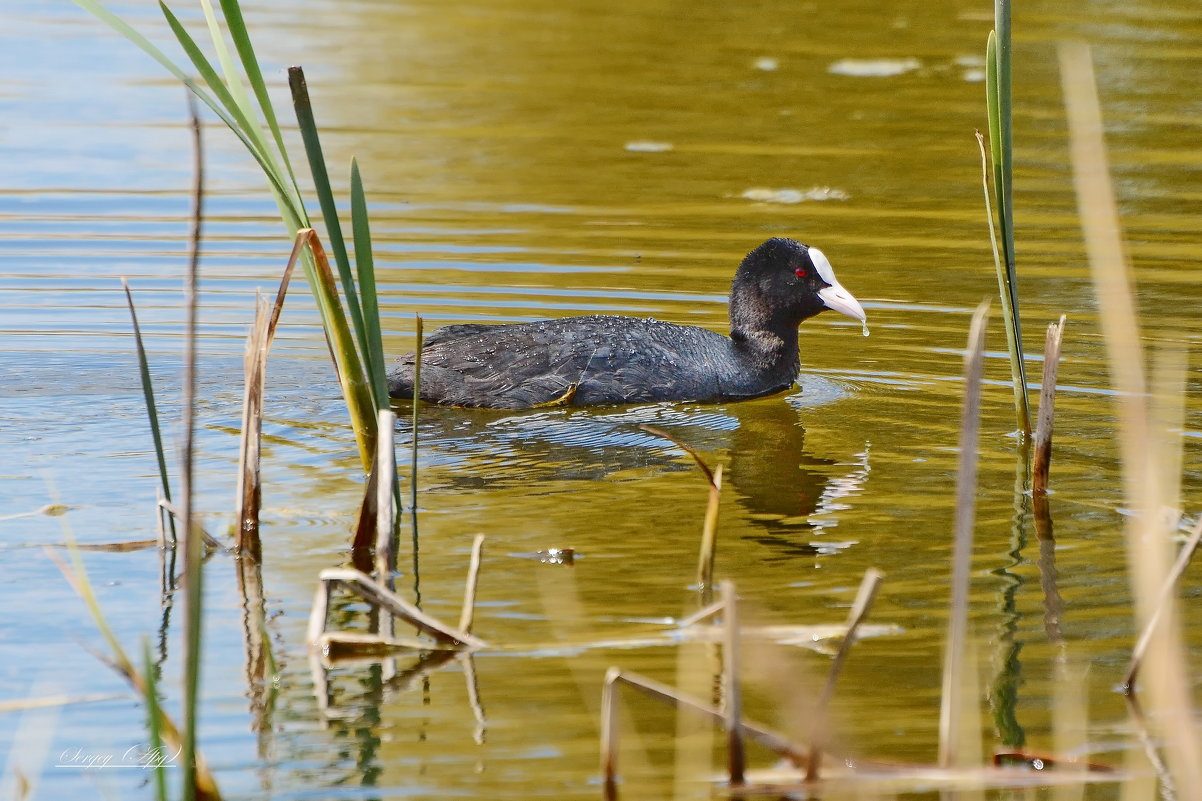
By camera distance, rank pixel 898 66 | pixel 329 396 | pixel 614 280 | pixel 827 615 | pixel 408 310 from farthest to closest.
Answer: pixel 898 66, pixel 614 280, pixel 408 310, pixel 329 396, pixel 827 615

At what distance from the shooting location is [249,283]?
823cm

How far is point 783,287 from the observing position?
729 centimetres

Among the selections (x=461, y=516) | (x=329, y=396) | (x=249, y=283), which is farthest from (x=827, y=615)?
(x=249, y=283)

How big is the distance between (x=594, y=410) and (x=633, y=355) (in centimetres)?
28

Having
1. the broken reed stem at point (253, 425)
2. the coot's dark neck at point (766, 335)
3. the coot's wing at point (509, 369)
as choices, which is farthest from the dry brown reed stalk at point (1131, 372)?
the coot's dark neck at point (766, 335)

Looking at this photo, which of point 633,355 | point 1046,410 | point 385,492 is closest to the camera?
point 385,492

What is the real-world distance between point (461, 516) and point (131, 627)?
1259 millimetres

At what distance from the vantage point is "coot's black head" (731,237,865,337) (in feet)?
23.7

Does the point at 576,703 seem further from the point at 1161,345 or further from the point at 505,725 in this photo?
the point at 1161,345

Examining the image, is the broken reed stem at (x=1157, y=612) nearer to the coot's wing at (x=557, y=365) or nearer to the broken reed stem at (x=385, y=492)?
the broken reed stem at (x=385, y=492)

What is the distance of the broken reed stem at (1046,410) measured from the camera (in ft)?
16.7

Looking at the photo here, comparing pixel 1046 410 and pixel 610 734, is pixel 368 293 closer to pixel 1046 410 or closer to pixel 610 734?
pixel 610 734

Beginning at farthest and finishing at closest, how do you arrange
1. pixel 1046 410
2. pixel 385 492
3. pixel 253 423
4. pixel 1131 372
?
1. pixel 1046 410
2. pixel 253 423
3. pixel 385 492
4. pixel 1131 372

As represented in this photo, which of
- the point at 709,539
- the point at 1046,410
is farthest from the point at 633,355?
the point at 709,539
